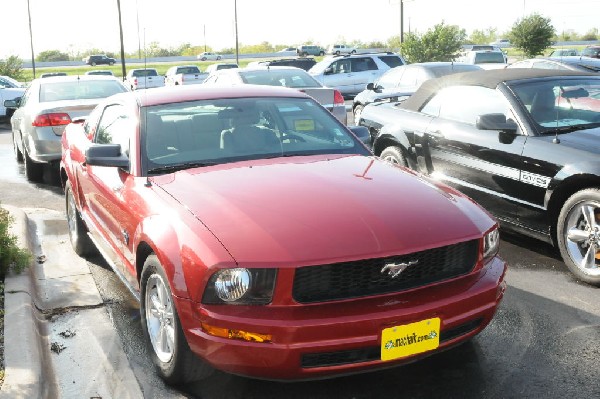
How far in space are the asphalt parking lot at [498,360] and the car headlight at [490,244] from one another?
2.16ft

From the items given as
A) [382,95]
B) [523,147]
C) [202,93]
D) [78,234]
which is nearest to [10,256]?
[78,234]

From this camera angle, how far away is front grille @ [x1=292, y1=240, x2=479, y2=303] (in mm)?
3227

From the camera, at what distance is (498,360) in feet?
13.2

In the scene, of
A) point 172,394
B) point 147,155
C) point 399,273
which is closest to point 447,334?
point 399,273

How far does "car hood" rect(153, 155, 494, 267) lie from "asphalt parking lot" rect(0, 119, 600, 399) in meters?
0.84

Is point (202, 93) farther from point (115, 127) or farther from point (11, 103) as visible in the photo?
point (11, 103)

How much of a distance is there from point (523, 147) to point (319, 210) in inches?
113

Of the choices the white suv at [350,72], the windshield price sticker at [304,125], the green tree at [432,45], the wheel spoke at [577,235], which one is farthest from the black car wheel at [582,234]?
the green tree at [432,45]

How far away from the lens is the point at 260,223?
345 cm

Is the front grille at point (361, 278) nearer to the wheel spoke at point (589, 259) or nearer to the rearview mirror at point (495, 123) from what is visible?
the wheel spoke at point (589, 259)

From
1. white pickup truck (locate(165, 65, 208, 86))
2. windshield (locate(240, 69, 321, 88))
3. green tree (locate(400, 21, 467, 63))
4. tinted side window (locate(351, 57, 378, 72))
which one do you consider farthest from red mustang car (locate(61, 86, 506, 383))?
white pickup truck (locate(165, 65, 208, 86))

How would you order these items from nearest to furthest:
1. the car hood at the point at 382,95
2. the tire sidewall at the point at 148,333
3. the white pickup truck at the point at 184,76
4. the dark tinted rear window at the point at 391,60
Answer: the tire sidewall at the point at 148,333
the car hood at the point at 382,95
the dark tinted rear window at the point at 391,60
the white pickup truck at the point at 184,76

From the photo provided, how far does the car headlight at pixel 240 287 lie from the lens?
3219mm

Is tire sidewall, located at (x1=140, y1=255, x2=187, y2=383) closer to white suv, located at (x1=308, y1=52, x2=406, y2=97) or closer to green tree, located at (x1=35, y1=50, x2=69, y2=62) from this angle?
white suv, located at (x1=308, y1=52, x2=406, y2=97)
